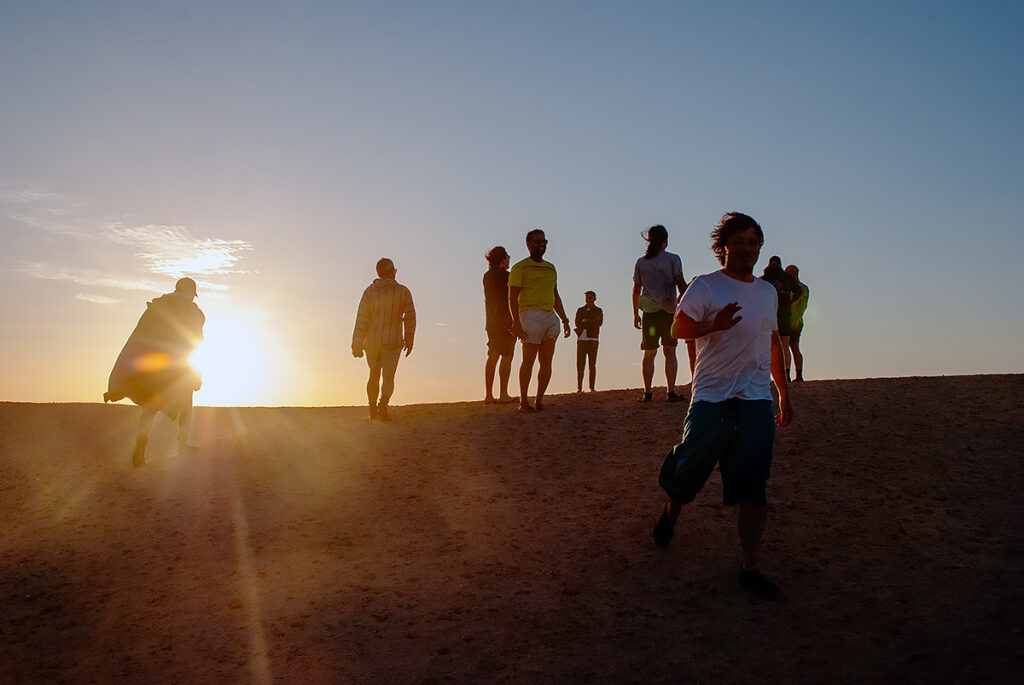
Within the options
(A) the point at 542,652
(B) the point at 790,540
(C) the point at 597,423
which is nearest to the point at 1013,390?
(C) the point at 597,423

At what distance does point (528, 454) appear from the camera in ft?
30.6

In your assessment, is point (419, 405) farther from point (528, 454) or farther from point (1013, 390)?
point (1013, 390)

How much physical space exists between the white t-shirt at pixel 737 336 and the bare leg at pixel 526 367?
219 inches

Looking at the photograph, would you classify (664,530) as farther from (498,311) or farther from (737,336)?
(498,311)

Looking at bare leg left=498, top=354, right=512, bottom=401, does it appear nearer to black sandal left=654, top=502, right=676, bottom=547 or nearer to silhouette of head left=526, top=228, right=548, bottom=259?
silhouette of head left=526, top=228, right=548, bottom=259

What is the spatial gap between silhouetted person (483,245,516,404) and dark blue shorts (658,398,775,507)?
685 cm

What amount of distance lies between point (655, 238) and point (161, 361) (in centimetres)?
636

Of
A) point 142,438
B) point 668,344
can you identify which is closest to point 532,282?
point 668,344

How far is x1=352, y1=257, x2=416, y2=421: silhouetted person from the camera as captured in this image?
11242 millimetres

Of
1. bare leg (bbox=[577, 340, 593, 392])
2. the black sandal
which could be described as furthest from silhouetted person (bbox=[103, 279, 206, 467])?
bare leg (bbox=[577, 340, 593, 392])

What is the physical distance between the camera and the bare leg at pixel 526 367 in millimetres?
10703

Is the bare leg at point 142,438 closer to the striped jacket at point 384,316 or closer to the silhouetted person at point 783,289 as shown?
the striped jacket at point 384,316

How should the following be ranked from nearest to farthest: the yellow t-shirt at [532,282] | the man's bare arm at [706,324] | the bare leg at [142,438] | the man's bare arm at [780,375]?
the man's bare arm at [706,324] < the man's bare arm at [780,375] < the bare leg at [142,438] < the yellow t-shirt at [532,282]

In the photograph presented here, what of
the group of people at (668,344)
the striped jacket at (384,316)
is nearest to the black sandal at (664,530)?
the group of people at (668,344)
